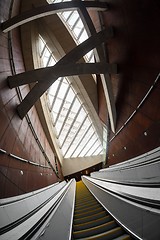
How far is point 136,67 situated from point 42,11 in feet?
17.9

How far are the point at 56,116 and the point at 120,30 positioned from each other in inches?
590

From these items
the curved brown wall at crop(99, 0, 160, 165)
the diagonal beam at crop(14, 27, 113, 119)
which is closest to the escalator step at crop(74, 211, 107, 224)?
the curved brown wall at crop(99, 0, 160, 165)

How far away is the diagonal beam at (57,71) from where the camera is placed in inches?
325

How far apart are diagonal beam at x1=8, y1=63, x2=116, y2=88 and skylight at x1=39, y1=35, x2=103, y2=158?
8259 millimetres

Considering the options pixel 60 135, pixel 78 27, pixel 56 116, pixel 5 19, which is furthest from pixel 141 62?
pixel 60 135

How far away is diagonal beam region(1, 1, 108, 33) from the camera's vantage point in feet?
26.6

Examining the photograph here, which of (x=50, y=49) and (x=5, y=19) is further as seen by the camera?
(x=50, y=49)

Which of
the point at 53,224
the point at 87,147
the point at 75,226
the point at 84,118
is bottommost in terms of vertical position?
the point at 75,226

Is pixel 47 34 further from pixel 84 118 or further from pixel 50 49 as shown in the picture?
pixel 84 118

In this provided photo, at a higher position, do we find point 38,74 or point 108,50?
point 108,50

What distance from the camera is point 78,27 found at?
51.4 ft

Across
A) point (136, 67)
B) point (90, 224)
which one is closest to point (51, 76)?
point (136, 67)

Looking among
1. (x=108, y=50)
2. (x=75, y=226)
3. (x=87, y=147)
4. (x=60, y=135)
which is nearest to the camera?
(x=75, y=226)

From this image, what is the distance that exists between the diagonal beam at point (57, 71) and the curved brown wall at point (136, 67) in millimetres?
1217
